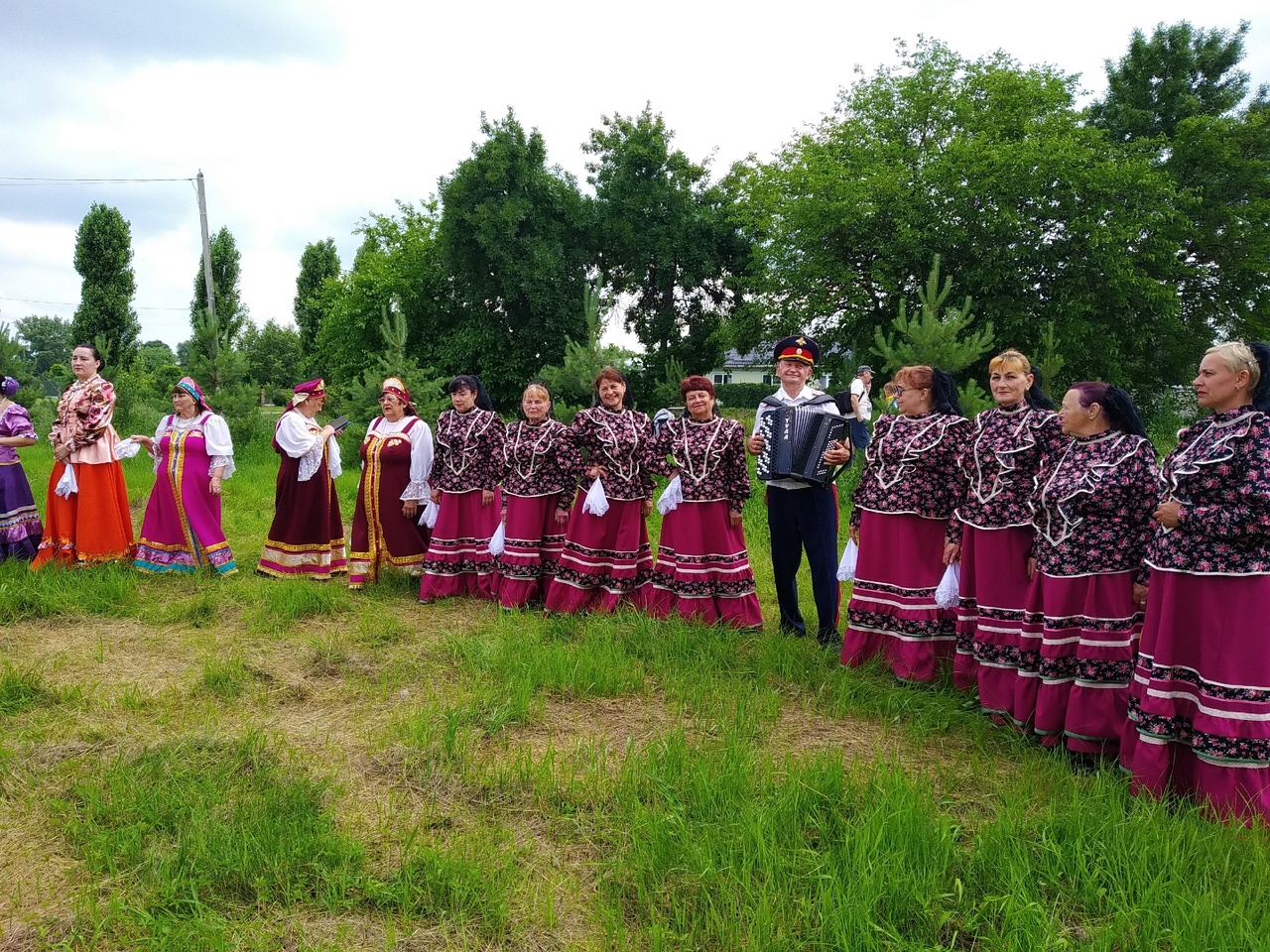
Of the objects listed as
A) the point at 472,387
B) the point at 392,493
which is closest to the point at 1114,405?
the point at 472,387

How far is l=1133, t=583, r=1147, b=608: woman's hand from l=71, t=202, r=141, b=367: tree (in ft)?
94.4

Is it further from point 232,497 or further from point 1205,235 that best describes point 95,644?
point 1205,235

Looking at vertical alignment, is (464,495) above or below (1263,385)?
below

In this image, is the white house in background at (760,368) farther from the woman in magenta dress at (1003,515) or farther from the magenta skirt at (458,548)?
the magenta skirt at (458,548)

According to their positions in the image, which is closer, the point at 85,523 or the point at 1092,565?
the point at 1092,565

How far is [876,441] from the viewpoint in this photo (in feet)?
16.4

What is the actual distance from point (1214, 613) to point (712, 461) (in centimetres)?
318

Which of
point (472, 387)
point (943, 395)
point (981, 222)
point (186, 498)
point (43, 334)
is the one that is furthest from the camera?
point (43, 334)

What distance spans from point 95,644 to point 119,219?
2653 centimetres

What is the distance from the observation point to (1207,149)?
69.5 ft

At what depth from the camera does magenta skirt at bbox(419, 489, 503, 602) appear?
6.79m

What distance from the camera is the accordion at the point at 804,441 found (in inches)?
207

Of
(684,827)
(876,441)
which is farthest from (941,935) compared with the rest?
(876,441)

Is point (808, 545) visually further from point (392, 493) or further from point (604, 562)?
point (392, 493)
